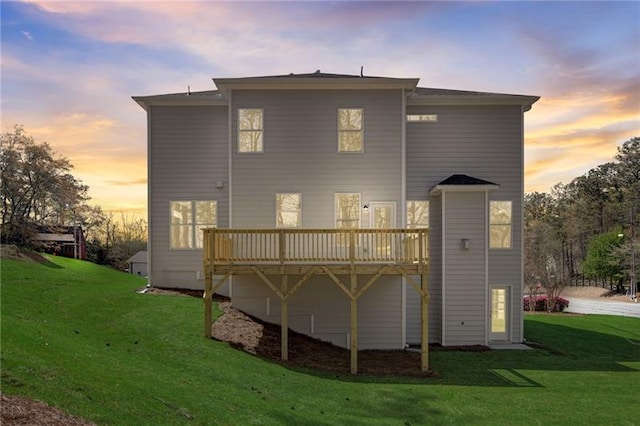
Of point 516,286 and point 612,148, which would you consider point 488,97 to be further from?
point 612,148

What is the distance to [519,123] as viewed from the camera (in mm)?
17391

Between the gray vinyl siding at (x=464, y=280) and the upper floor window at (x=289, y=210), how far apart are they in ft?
16.2

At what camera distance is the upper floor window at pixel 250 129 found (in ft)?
53.4

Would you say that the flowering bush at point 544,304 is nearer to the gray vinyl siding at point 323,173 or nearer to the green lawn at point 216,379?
the green lawn at point 216,379

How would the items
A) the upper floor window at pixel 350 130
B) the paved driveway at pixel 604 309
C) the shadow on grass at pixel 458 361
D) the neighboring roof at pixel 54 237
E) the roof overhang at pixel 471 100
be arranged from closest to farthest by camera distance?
the shadow on grass at pixel 458 361 < the upper floor window at pixel 350 130 < the roof overhang at pixel 471 100 < the neighboring roof at pixel 54 237 < the paved driveway at pixel 604 309

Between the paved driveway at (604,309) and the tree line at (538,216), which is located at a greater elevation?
the tree line at (538,216)

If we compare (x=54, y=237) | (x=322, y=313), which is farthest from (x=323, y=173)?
(x=54, y=237)

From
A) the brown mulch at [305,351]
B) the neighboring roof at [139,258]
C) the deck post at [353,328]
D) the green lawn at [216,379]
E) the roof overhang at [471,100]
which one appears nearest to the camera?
the green lawn at [216,379]

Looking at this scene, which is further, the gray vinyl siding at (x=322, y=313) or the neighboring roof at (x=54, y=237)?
the neighboring roof at (x=54, y=237)

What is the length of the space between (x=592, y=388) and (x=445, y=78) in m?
14.5

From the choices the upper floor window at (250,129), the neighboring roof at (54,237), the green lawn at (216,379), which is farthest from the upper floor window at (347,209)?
the neighboring roof at (54,237)

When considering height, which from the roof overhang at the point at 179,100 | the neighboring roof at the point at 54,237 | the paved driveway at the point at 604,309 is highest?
the roof overhang at the point at 179,100

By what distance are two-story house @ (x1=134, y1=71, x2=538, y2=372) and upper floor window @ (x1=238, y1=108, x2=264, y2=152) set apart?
0.05 meters

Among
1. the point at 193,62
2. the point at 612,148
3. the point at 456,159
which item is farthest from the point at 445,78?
the point at 612,148
